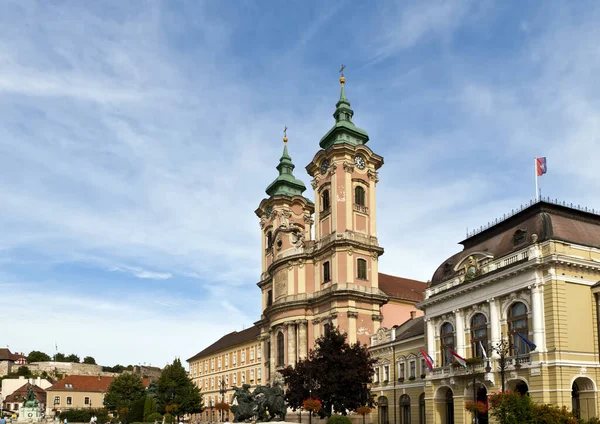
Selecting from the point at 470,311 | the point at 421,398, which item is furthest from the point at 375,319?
the point at 470,311

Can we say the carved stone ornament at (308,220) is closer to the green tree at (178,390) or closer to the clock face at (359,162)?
the clock face at (359,162)

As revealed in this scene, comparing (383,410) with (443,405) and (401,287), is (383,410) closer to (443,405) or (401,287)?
(443,405)

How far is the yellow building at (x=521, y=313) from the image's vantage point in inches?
1426

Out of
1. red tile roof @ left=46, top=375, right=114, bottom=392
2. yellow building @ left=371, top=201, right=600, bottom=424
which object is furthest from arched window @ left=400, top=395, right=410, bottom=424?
red tile roof @ left=46, top=375, right=114, bottom=392

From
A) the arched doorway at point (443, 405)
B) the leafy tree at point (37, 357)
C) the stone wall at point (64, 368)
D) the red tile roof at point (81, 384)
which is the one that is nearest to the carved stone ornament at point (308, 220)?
the arched doorway at point (443, 405)

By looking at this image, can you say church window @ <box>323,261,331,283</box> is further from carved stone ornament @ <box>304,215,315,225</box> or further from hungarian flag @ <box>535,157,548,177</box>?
hungarian flag @ <box>535,157,548,177</box>

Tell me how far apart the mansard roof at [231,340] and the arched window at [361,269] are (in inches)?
1057

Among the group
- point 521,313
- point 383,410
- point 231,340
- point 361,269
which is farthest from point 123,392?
point 521,313

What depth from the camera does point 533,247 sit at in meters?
37.8

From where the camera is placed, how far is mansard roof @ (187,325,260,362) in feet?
308

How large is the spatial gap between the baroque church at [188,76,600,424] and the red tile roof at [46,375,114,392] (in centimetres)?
3963

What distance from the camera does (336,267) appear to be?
65.4m

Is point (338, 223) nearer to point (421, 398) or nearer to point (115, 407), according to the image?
point (421, 398)

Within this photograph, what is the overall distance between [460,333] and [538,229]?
9.02 m
